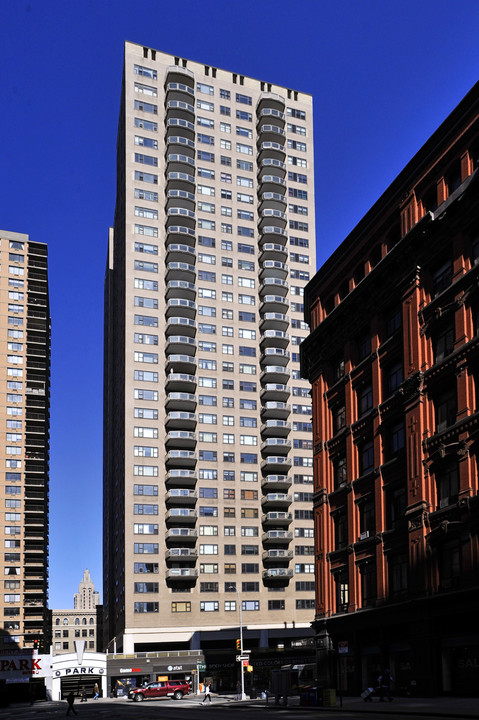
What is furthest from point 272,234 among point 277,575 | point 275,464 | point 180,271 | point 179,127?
point 277,575

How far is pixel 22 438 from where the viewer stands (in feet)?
444

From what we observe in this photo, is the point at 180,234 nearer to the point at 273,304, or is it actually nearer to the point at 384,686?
the point at 273,304

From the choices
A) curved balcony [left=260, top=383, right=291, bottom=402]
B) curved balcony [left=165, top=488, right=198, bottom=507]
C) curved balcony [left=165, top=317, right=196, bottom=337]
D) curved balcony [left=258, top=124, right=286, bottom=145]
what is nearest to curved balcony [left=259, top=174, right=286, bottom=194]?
curved balcony [left=258, top=124, right=286, bottom=145]

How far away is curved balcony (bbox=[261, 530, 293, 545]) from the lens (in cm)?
11944

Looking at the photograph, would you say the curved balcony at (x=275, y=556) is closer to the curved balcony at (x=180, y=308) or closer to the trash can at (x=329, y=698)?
the curved balcony at (x=180, y=308)

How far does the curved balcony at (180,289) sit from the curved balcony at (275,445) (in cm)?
Answer: 2297

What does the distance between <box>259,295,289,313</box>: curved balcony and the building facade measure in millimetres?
66477

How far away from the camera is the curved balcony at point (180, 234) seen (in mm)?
126375

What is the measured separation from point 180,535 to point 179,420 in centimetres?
1522

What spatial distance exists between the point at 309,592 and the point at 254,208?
56890 mm

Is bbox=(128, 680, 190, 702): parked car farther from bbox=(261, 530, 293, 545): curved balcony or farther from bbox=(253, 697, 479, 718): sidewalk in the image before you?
bbox=(253, 697, 479, 718): sidewalk

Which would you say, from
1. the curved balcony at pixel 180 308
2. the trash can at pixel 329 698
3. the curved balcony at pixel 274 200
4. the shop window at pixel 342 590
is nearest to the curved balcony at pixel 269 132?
the curved balcony at pixel 274 200

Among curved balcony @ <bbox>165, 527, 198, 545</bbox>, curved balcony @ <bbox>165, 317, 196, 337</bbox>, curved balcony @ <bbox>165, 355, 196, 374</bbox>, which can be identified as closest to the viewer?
curved balcony @ <bbox>165, 527, 198, 545</bbox>

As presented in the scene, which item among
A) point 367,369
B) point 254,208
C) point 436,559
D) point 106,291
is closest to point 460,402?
point 436,559
